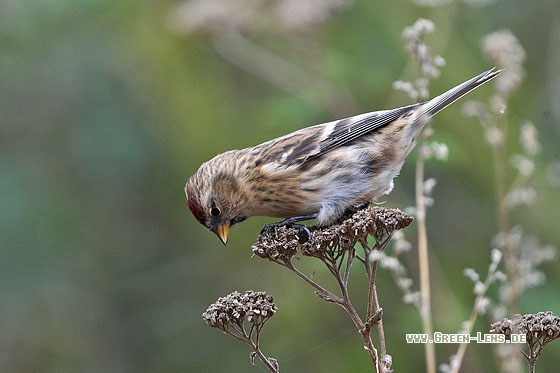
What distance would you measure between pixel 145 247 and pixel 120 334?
82 centimetres

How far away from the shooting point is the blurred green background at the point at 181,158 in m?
6.49

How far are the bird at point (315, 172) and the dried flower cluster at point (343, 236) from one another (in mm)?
998

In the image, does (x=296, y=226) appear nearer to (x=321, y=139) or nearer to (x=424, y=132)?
(x=424, y=132)

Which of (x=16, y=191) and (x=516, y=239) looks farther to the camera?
(x=16, y=191)

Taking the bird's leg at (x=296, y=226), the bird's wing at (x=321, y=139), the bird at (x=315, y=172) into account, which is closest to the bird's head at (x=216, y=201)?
the bird at (x=315, y=172)

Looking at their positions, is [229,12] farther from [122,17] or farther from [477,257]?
[477,257]

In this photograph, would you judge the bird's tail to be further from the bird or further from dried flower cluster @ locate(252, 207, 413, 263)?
dried flower cluster @ locate(252, 207, 413, 263)

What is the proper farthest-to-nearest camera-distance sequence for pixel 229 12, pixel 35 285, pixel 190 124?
pixel 35 285, pixel 190 124, pixel 229 12

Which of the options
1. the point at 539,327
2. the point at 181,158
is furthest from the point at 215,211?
the point at 181,158

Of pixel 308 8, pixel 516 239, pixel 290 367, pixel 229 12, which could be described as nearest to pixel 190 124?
pixel 229 12

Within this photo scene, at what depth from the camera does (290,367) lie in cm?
729

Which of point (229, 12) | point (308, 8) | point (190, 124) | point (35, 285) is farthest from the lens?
point (35, 285)

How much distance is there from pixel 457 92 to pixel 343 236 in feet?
4.47

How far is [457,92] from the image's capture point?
4.46m
